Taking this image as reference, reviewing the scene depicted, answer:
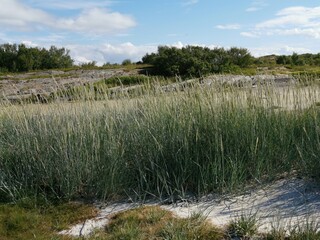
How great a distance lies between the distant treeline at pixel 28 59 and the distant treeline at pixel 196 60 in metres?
14.7

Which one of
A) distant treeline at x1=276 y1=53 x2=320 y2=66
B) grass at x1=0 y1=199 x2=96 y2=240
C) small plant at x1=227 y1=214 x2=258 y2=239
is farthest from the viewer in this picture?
distant treeline at x1=276 y1=53 x2=320 y2=66

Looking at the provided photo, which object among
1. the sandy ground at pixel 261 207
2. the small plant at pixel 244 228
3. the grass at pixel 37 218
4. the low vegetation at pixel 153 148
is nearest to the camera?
the small plant at pixel 244 228

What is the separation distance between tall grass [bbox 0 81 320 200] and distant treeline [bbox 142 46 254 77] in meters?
20.6

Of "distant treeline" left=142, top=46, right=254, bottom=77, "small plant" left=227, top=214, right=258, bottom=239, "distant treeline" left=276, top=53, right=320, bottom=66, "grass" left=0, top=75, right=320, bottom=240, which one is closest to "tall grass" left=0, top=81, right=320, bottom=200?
"grass" left=0, top=75, right=320, bottom=240

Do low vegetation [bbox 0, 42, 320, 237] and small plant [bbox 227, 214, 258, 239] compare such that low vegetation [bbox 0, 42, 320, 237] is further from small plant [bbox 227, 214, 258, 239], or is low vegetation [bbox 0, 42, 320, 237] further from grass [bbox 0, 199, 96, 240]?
small plant [bbox 227, 214, 258, 239]

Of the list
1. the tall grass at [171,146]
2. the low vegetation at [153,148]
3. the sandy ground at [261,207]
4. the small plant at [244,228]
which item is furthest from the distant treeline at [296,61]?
the small plant at [244,228]

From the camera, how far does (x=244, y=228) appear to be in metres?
4.41

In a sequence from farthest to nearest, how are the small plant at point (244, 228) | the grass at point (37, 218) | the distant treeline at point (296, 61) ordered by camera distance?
the distant treeline at point (296, 61)
the grass at point (37, 218)
the small plant at point (244, 228)

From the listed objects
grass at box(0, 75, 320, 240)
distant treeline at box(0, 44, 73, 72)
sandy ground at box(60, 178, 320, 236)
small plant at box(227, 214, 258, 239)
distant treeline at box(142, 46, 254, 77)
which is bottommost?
sandy ground at box(60, 178, 320, 236)

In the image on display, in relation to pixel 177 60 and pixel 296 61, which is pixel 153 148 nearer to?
pixel 177 60

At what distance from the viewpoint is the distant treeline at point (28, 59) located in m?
41.2

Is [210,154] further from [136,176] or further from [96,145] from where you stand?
[96,145]

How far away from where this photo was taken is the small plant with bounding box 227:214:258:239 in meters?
4.36

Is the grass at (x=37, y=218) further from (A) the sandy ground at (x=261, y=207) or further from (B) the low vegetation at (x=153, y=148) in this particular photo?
(A) the sandy ground at (x=261, y=207)
